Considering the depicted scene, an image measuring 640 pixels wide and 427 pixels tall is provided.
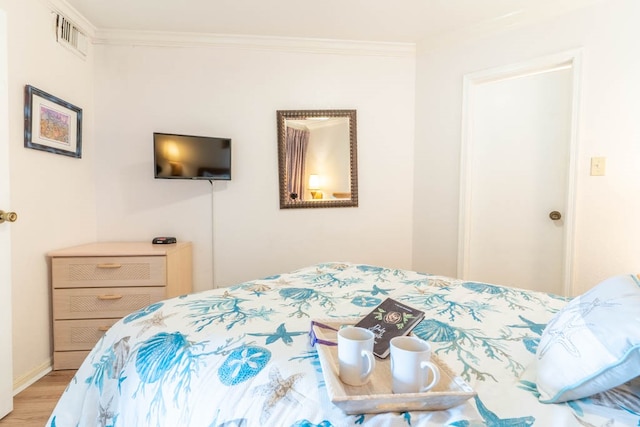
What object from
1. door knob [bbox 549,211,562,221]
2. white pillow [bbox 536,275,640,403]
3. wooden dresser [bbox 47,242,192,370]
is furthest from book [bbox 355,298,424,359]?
door knob [bbox 549,211,562,221]

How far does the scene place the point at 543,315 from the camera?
112cm

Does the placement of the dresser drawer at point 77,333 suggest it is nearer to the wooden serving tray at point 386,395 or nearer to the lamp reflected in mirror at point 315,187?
the lamp reflected in mirror at point 315,187

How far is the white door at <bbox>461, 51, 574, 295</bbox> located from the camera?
7.48 feet

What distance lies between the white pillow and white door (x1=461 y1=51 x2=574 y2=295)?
1.74 meters

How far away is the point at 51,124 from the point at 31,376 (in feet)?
5.08

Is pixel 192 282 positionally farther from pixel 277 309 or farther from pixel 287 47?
pixel 287 47

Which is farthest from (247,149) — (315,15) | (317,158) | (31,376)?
(31,376)

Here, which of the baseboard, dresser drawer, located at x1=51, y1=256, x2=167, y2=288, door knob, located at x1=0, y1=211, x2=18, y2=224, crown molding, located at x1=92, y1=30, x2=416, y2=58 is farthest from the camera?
crown molding, located at x1=92, y1=30, x2=416, y2=58

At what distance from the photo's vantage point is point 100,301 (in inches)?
82.0

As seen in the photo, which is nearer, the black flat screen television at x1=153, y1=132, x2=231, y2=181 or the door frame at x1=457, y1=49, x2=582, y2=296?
the door frame at x1=457, y1=49, x2=582, y2=296

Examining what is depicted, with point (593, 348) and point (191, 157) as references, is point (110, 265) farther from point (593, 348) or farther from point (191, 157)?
point (593, 348)

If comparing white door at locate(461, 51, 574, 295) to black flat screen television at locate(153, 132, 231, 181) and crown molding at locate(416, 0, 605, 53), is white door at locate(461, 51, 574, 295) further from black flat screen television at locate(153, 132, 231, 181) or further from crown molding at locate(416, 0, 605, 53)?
black flat screen television at locate(153, 132, 231, 181)

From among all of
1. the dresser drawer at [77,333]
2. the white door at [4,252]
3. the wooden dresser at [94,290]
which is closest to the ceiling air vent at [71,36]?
the white door at [4,252]

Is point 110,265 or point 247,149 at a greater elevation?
point 247,149
